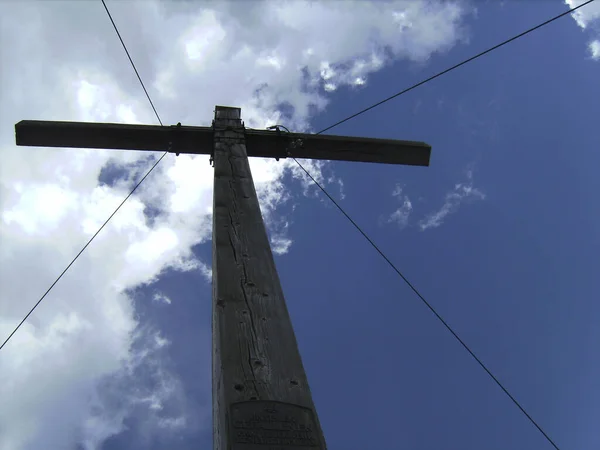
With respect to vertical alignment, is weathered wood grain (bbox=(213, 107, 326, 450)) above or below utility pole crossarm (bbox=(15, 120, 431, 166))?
below

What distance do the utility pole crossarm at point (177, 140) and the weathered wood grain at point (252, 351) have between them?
117 centimetres

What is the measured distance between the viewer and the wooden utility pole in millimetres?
1924

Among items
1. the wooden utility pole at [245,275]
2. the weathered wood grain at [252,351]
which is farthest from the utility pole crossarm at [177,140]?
the weathered wood grain at [252,351]

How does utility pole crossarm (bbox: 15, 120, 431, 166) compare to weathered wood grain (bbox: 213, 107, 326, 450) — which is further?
utility pole crossarm (bbox: 15, 120, 431, 166)

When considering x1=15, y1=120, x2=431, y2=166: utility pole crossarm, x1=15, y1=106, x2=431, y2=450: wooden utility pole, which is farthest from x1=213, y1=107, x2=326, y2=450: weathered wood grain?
x1=15, y1=120, x2=431, y2=166: utility pole crossarm

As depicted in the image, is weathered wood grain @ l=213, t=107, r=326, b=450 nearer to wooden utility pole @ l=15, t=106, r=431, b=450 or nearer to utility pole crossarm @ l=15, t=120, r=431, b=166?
wooden utility pole @ l=15, t=106, r=431, b=450

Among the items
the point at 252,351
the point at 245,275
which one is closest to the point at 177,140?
the point at 245,275

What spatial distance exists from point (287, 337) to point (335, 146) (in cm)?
254

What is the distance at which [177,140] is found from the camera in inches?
169

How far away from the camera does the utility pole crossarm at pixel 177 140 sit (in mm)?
4219

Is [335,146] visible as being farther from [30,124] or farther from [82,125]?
[30,124]

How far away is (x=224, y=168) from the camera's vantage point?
144 inches

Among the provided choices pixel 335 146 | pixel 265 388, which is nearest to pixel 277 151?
pixel 335 146

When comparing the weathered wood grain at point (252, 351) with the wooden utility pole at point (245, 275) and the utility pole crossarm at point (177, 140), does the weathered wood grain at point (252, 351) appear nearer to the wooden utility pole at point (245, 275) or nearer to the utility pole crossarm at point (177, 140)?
the wooden utility pole at point (245, 275)
